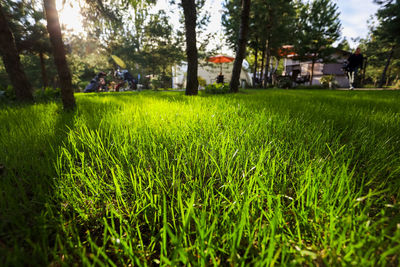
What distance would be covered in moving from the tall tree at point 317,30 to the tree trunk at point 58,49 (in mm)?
18209

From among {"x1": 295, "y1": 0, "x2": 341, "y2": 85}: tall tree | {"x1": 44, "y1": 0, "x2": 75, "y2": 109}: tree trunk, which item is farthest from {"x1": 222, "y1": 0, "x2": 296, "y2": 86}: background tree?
{"x1": 44, "y1": 0, "x2": 75, "y2": 109}: tree trunk

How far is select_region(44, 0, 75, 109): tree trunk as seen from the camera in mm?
2391

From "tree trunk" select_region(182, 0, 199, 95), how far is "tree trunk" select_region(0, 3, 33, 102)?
167 inches

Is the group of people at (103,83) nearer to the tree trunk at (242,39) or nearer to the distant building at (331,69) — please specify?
the tree trunk at (242,39)

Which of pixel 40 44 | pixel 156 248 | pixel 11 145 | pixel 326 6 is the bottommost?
pixel 156 248

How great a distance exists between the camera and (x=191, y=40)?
→ 5020 millimetres

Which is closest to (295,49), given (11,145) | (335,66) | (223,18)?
(223,18)

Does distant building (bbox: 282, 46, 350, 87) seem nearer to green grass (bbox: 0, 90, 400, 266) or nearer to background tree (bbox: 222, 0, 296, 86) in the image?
background tree (bbox: 222, 0, 296, 86)

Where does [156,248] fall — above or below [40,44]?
below

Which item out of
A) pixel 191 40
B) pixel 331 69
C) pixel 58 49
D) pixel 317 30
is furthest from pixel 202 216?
pixel 331 69

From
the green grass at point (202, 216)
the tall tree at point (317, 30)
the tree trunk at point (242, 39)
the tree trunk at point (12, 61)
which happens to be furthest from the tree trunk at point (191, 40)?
the tall tree at point (317, 30)

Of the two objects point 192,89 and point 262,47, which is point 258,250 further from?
point 262,47

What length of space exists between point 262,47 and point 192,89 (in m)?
12.0

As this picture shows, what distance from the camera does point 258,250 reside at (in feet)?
1.58
